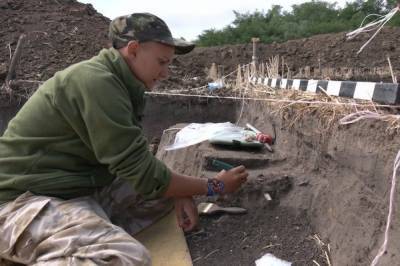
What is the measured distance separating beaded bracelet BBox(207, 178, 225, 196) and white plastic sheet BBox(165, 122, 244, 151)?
172 cm

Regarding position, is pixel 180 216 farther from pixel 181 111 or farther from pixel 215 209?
pixel 181 111

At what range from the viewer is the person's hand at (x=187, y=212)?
278cm

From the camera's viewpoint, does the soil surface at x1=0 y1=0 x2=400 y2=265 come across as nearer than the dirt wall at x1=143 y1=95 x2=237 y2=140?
Yes

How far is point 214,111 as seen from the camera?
262 inches

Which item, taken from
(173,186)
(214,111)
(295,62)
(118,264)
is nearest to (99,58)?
(173,186)

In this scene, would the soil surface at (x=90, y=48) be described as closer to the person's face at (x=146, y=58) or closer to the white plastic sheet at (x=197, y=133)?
the white plastic sheet at (x=197, y=133)

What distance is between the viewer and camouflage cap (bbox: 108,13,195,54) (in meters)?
2.38

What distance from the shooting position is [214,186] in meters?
2.59

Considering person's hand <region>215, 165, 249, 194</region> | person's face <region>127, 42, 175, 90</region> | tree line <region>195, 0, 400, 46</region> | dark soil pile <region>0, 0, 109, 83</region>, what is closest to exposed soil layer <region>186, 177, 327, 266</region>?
person's hand <region>215, 165, 249, 194</region>

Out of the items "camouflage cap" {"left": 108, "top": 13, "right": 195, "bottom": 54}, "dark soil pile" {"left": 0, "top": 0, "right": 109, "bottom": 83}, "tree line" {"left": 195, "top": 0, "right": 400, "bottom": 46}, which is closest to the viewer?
"camouflage cap" {"left": 108, "top": 13, "right": 195, "bottom": 54}

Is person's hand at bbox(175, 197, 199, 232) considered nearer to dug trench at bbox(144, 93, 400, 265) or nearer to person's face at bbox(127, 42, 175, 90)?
dug trench at bbox(144, 93, 400, 265)

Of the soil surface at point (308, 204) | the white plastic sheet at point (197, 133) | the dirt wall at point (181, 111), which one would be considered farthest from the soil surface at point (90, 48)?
the soil surface at point (308, 204)

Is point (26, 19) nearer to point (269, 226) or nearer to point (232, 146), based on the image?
point (232, 146)

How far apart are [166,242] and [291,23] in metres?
16.9
